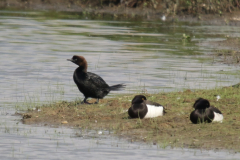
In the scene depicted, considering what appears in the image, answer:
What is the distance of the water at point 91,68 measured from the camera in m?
8.77

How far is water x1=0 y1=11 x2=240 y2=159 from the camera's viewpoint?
28.8 feet

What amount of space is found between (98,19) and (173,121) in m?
26.5

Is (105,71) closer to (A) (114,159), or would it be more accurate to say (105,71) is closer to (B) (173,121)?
(B) (173,121)

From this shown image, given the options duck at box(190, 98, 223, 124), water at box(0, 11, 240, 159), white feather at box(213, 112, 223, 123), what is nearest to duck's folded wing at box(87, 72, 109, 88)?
water at box(0, 11, 240, 159)

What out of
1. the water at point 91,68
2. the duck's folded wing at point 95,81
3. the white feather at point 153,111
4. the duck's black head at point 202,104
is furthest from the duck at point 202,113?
the duck's folded wing at point 95,81

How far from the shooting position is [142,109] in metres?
10.3

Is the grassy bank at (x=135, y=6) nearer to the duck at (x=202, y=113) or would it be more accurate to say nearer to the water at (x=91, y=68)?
the water at (x=91, y=68)

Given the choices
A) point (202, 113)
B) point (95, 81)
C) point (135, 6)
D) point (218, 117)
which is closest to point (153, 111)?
point (202, 113)

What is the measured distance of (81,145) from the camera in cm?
895

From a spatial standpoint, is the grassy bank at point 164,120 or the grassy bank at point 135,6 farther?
the grassy bank at point 135,6

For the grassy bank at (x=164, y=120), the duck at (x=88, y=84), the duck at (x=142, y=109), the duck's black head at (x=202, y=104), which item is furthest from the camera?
the duck at (x=88, y=84)

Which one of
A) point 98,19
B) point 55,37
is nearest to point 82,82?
point 55,37

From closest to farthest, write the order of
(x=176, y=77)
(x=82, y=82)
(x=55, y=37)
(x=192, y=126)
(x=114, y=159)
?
1. (x=114, y=159)
2. (x=192, y=126)
3. (x=82, y=82)
4. (x=176, y=77)
5. (x=55, y=37)

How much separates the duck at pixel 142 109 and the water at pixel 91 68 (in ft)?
3.27
